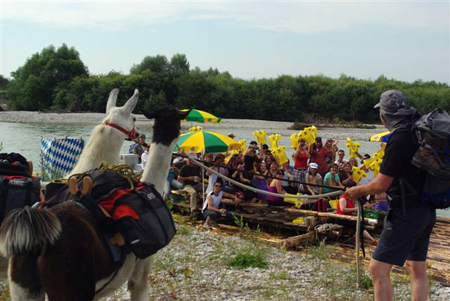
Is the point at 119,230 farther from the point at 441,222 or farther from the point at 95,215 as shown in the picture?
the point at 441,222

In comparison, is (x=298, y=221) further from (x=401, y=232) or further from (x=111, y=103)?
(x=401, y=232)

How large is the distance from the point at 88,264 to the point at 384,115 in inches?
109

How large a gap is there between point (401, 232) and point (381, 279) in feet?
1.43

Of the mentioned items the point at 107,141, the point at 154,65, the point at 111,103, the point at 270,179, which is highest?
the point at 154,65

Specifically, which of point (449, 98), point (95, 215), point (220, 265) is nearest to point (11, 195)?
point (95, 215)

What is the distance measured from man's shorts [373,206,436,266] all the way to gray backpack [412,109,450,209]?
5.7 inches

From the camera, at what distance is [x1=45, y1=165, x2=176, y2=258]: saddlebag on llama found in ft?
→ 12.5

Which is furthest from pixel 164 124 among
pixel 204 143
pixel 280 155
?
pixel 280 155

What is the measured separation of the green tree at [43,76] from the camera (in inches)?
3184

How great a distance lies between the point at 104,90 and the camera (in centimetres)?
7319

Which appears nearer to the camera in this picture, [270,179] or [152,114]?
[152,114]

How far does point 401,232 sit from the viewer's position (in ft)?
14.9

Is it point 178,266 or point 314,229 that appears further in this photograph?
point 314,229

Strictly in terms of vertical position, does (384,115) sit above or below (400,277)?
above
